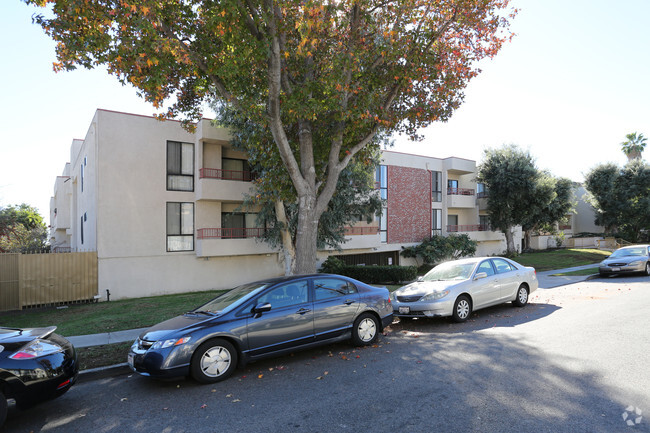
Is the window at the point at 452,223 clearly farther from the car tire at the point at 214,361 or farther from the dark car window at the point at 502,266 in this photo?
the car tire at the point at 214,361

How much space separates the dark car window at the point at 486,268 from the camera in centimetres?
985

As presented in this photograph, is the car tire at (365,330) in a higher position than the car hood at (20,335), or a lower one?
lower

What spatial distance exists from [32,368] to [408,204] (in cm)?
2411

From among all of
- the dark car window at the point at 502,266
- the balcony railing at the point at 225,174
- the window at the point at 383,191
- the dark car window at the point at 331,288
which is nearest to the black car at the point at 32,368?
the dark car window at the point at 331,288

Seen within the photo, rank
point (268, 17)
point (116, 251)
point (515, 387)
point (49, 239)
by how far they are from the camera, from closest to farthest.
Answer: point (515, 387)
point (268, 17)
point (116, 251)
point (49, 239)

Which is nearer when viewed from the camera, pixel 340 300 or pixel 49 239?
pixel 340 300

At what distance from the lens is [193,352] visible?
5461mm

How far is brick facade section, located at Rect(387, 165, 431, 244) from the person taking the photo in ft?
85.0

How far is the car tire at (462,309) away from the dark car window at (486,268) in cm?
96

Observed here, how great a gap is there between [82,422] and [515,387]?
5076mm

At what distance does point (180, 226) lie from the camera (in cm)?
1759

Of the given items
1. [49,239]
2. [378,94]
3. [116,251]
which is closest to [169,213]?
[116,251]

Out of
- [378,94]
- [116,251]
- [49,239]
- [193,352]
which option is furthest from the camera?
[49,239]

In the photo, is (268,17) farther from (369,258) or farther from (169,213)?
(369,258)
